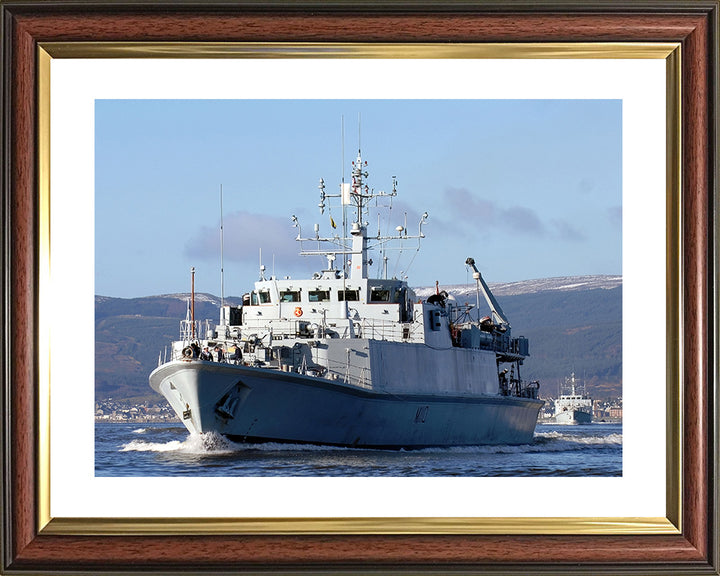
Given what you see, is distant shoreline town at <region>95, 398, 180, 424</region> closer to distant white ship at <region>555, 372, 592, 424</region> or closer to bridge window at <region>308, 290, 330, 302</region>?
bridge window at <region>308, 290, 330, 302</region>

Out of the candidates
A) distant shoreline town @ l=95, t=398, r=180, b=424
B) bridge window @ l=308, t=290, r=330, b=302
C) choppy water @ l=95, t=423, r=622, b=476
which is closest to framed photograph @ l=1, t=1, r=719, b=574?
choppy water @ l=95, t=423, r=622, b=476

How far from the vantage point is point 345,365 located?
22.9m

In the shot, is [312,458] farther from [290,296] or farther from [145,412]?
[290,296]

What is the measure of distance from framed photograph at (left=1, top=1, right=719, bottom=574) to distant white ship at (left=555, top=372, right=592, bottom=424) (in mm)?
10028

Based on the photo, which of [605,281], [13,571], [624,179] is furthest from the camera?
[605,281]

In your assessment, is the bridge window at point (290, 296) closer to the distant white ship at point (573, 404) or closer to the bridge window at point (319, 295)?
the bridge window at point (319, 295)

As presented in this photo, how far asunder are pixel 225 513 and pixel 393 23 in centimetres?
384

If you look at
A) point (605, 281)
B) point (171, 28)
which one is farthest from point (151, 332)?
point (171, 28)

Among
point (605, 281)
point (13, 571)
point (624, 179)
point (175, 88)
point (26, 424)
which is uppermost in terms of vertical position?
point (175, 88)

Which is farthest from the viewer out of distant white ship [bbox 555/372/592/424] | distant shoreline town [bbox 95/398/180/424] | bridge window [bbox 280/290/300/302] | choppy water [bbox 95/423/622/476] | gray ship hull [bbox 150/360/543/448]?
bridge window [bbox 280/290/300/302]

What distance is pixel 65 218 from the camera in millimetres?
8453

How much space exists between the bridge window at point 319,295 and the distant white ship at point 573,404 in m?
6.04

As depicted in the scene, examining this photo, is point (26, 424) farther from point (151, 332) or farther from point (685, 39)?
point (151, 332)

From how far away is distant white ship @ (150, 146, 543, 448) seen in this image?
66.6ft
